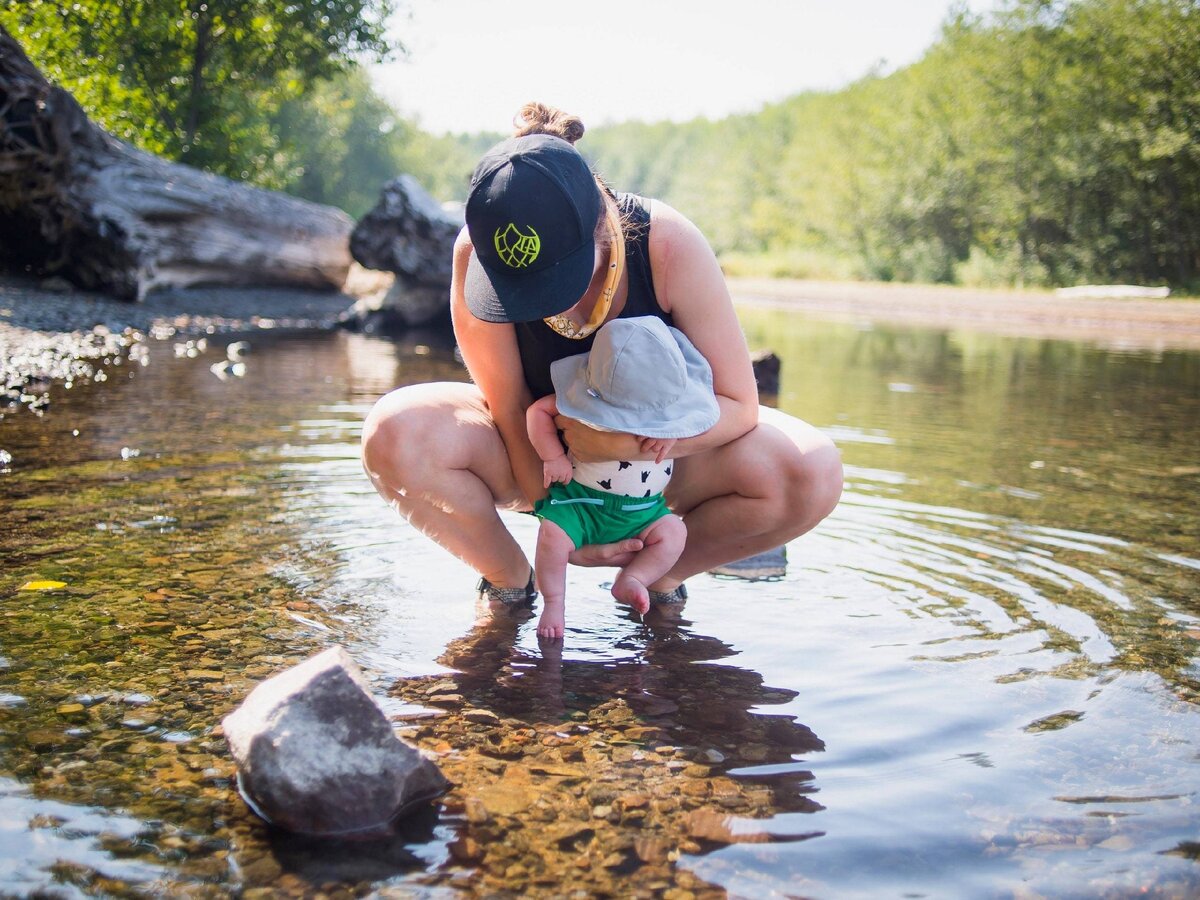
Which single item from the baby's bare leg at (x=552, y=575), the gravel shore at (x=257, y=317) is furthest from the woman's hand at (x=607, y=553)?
the gravel shore at (x=257, y=317)

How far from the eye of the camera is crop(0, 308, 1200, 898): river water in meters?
1.83

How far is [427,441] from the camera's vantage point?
9.98ft

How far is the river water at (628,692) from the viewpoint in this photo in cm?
183

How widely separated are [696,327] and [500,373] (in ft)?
1.84

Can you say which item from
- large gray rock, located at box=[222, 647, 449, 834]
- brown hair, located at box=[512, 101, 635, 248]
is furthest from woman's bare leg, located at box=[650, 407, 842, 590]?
large gray rock, located at box=[222, 647, 449, 834]

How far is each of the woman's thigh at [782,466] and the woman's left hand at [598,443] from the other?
0.34 metres

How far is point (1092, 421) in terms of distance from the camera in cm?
754

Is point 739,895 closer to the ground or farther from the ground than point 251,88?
closer to the ground

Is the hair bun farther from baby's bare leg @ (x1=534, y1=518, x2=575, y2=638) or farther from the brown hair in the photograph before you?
baby's bare leg @ (x1=534, y1=518, x2=575, y2=638)

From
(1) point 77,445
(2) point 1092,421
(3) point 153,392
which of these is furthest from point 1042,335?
(1) point 77,445

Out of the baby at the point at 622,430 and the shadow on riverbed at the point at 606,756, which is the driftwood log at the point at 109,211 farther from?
the shadow on riverbed at the point at 606,756

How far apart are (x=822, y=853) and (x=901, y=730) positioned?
0.60 m

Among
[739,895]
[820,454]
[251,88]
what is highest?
[251,88]

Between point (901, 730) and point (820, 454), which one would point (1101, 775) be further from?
point (820, 454)
